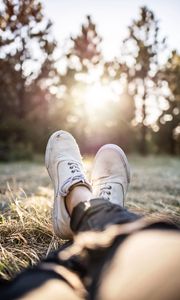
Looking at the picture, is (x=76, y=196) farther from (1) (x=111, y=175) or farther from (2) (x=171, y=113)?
(2) (x=171, y=113)

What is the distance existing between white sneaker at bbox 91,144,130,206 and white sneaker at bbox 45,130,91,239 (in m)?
0.12

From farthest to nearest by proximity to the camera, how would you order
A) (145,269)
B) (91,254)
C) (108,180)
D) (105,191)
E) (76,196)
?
(108,180), (105,191), (76,196), (91,254), (145,269)

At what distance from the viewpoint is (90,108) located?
14.4m

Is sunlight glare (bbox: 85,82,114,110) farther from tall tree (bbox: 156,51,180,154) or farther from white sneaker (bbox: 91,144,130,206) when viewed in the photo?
white sneaker (bbox: 91,144,130,206)

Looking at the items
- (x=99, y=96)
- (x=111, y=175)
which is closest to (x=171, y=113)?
(x=99, y=96)

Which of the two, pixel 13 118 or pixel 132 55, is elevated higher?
pixel 132 55

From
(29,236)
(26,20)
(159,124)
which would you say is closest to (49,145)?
(29,236)

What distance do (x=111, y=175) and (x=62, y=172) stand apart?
0.30m

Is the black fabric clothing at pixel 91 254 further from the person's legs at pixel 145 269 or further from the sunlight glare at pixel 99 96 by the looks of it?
the sunlight glare at pixel 99 96

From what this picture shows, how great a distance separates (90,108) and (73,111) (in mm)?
778

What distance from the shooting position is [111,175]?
6.59 ft

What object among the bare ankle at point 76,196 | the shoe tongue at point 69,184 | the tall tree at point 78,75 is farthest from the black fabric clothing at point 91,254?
the tall tree at point 78,75

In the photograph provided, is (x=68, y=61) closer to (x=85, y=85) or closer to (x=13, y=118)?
(x=85, y=85)

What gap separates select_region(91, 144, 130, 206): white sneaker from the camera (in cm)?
181
